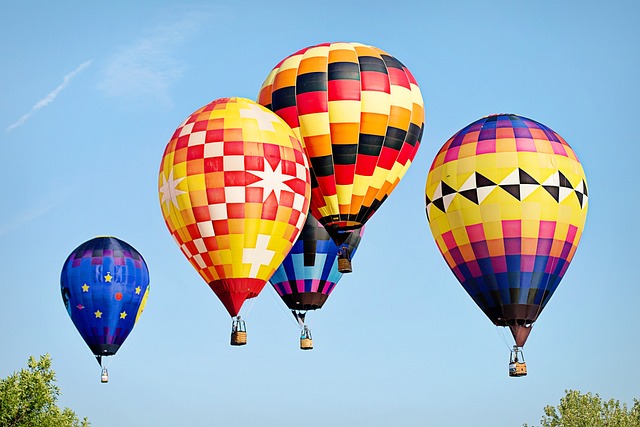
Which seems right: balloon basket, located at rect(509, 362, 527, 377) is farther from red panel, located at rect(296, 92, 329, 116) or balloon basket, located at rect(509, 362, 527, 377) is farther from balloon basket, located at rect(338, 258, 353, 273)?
red panel, located at rect(296, 92, 329, 116)

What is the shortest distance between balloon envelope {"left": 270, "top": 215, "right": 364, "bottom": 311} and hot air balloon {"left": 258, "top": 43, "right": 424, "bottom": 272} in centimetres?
302

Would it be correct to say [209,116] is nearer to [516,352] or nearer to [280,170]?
[280,170]

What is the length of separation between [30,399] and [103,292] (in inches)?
437

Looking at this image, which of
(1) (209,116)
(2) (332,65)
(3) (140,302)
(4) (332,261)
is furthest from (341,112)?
(3) (140,302)

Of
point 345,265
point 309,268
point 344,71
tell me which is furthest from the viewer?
point 309,268

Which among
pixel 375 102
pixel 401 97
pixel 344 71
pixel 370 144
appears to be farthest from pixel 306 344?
pixel 344 71

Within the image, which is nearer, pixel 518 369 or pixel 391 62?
pixel 518 369

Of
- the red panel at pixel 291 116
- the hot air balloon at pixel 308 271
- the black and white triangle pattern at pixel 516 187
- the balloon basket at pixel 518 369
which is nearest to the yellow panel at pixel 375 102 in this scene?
the red panel at pixel 291 116

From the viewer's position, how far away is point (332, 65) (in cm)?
Result: 2711

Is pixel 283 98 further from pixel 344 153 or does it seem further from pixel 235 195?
pixel 235 195

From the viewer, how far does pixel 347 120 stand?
2664 centimetres

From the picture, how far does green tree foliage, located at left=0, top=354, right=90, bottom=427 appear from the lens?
2575cm

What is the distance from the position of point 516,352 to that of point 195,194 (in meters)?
8.53

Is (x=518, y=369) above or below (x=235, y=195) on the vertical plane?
below
